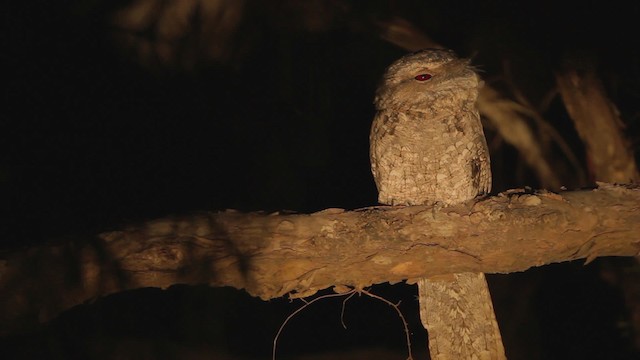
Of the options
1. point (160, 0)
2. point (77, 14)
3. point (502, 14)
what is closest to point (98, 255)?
point (160, 0)

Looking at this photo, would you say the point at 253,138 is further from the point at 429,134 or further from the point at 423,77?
the point at 423,77

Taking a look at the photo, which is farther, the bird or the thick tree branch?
the bird

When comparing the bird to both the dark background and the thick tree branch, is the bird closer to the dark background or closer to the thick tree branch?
the thick tree branch

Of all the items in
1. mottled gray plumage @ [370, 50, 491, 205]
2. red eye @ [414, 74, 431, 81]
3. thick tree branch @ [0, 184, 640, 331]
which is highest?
red eye @ [414, 74, 431, 81]

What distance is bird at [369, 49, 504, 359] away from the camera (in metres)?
2.04

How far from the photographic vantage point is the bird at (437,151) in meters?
2.04

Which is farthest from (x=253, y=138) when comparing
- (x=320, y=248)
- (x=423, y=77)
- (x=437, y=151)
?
(x=320, y=248)

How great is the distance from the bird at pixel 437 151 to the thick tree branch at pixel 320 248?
0.75 ft

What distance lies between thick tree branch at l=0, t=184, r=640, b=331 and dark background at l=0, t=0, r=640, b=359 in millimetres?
1469

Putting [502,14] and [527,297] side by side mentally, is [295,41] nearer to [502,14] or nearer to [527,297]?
[502,14]

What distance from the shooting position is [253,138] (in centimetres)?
379

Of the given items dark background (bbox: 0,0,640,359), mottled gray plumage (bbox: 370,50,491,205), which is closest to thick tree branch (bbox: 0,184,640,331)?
mottled gray plumage (bbox: 370,50,491,205)

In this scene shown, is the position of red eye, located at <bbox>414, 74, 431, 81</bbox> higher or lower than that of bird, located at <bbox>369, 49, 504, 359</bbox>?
higher

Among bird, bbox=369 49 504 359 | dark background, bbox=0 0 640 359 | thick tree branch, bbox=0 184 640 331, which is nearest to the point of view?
thick tree branch, bbox=0 184 640 331
